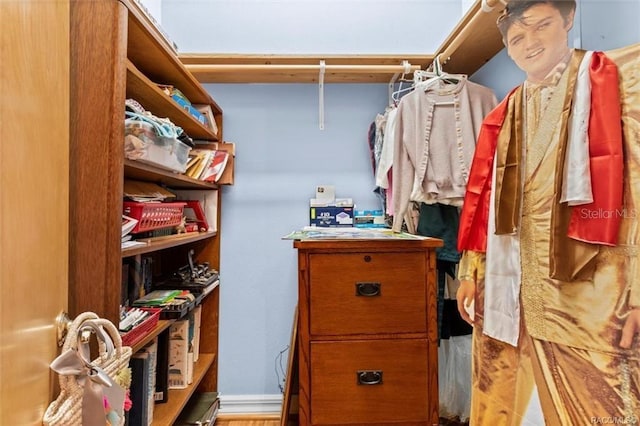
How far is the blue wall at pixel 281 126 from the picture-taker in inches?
71.3

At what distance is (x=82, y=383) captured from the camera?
54 centimetres

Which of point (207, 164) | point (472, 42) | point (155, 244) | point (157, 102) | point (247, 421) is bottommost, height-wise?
point (247, 421)

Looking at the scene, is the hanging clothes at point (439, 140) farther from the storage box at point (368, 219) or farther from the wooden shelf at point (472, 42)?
the storage box at point (368, 219)

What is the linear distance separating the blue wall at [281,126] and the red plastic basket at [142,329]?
27.7 inches

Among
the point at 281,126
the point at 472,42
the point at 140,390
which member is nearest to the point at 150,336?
the point at 140,390

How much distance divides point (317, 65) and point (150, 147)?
0.92 m

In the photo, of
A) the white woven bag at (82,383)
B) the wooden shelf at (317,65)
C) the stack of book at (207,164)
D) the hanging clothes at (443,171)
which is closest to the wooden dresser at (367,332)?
the hanging clothes at (443,171)

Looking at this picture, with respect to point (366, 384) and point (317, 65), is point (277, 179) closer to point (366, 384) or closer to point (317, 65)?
point (317, 65)

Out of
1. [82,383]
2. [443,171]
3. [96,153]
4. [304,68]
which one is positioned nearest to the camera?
[82,383]

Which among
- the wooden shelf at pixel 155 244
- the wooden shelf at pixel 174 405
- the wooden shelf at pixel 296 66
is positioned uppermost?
the wooden shelf at pixel 296 66

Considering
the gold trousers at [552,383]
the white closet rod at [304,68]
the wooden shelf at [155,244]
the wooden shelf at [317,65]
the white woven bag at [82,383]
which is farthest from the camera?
the white closet rod at [304,68]

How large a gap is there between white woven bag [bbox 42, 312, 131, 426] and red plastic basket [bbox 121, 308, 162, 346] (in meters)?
0.34

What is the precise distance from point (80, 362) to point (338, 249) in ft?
2.30

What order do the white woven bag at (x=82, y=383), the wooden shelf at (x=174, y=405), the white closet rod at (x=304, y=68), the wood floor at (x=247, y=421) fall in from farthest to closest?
1. the wood floor at (x=247, y=421)
2. the white closet rod at (x=304, y=68)
3. the wooden shelf at (x=174, y=405)
4. the white woven bag at (x=82, y=383)
